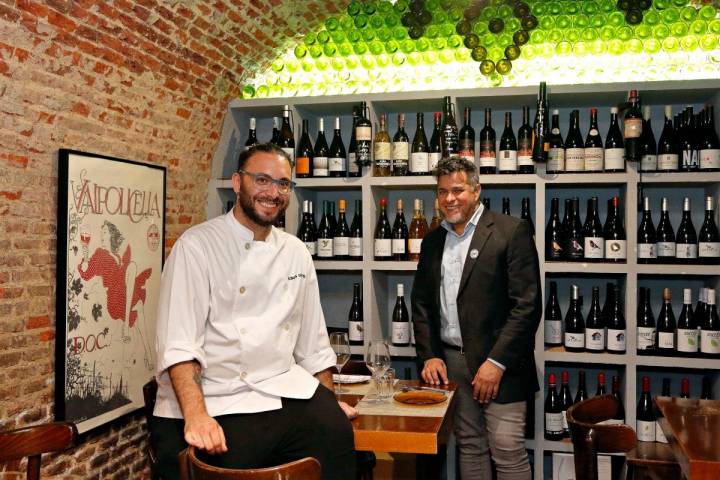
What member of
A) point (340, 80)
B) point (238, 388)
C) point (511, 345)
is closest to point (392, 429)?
point (238, 388)

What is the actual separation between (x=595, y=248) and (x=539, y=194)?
41cm

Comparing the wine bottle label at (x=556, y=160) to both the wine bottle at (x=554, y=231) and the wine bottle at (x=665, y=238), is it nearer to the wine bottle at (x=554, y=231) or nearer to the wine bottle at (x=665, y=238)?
the wine bottle at (x=554, y=231)

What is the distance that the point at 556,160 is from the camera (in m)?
3.55

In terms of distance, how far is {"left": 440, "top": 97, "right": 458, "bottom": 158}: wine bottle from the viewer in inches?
145

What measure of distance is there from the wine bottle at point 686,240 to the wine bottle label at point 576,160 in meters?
0.61

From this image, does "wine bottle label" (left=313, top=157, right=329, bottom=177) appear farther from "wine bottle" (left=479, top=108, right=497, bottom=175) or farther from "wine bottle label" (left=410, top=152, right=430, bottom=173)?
"wine bottle" (left=479, top=108, right=497, bottom=175)

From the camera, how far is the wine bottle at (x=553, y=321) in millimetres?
3704

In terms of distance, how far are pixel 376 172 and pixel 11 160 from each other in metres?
1.94

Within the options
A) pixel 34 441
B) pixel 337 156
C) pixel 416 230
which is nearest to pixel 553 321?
pixel 416 230

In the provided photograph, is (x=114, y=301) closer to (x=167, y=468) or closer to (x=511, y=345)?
(x=167, y=468)

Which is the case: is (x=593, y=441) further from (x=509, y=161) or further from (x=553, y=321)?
(x=509, y=161)

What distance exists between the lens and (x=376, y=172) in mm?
3820

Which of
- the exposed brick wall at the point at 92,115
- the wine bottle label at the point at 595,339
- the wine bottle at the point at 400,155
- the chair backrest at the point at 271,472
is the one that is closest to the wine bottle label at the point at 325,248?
the wine bottle at the point at 400,155

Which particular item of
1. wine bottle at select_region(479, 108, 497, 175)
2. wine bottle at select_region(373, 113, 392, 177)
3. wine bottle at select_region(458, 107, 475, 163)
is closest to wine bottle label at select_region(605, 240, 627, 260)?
wine bottle at select_region(479, 108, 497, 175)
